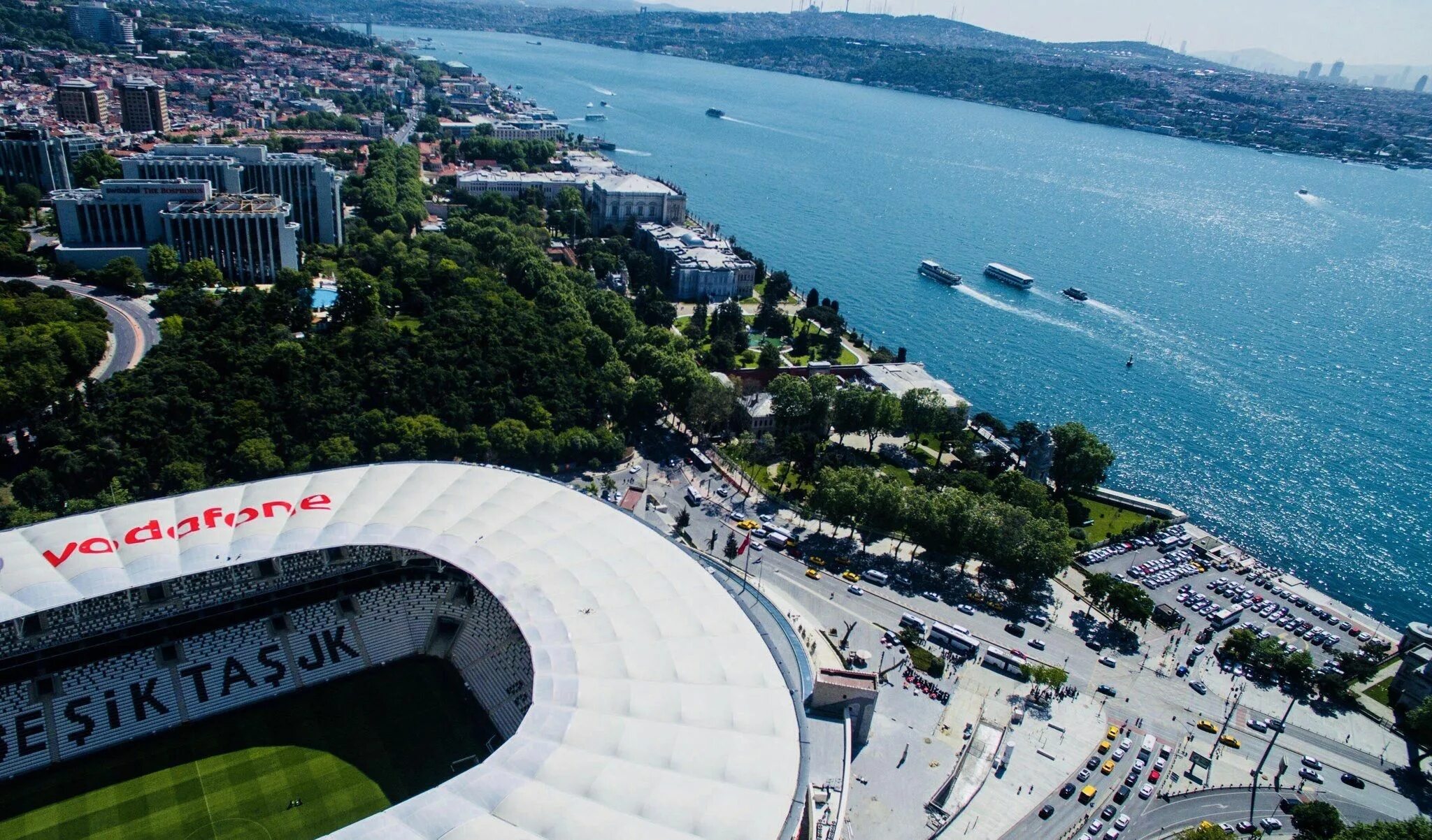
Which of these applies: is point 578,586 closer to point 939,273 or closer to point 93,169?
point 939,273

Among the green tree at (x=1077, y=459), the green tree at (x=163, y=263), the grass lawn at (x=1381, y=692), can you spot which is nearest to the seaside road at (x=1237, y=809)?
the grass lawn at (x=1381, y=692)

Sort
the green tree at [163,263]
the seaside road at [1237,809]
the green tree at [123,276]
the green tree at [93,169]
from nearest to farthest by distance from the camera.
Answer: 1. the seaside road at [1237,809]
2. the green tree at [123,276]
3. the green tree at [163,263]
4. the green tree at [93,169]

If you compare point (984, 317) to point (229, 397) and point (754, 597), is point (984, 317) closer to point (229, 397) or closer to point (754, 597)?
point (754, 597)

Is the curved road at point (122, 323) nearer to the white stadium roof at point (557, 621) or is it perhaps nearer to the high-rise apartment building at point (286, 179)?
the high-rise apartment building at point (286, 179)

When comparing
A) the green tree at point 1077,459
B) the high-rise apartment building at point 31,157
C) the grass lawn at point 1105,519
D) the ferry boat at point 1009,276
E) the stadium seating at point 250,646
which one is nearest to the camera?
the stadium seating at point 250,646

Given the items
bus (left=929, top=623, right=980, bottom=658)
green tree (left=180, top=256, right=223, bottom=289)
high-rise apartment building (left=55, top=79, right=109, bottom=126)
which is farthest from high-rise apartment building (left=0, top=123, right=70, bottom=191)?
bus (left=929, top=623, right=980, bottom=658)

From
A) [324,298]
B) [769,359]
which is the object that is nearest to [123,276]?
[324,298]

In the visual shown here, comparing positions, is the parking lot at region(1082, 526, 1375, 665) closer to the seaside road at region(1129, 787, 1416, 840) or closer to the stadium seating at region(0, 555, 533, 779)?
the seaside road at region(1129, 787, 1416, 840)

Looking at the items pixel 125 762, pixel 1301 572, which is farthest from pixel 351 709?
pixel 1301 572
